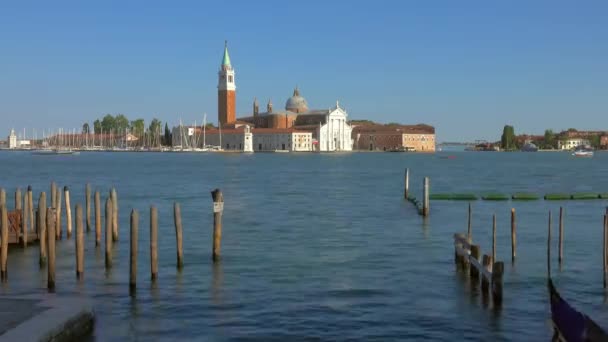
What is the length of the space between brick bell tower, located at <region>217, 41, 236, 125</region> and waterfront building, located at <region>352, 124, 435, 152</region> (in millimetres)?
32776

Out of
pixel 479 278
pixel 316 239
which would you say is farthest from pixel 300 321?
pixel 316 239

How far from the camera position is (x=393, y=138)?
175375 millimetres

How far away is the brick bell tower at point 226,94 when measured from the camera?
155 m

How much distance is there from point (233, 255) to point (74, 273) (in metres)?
3.70

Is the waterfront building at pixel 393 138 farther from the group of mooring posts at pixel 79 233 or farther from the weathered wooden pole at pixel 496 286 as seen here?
the weathered wooden pole at pixel 496 286

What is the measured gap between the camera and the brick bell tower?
508 ft

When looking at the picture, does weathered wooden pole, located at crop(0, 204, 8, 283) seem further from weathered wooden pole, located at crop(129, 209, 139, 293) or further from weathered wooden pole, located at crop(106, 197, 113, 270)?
weathered wooden pole, located at crop(129, 209, 139, 293)

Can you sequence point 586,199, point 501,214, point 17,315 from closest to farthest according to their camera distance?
1. point 17,315
2. point 501,214
3. point 586,199

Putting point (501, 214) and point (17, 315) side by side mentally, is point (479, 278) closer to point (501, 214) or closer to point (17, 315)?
point (17, 315)

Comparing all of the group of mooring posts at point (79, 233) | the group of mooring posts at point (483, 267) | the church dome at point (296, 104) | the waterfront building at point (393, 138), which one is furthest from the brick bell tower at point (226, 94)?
the group of mooring posts at point (483, 267)

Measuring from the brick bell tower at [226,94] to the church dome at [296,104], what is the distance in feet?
47.6

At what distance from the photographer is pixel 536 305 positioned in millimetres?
12258

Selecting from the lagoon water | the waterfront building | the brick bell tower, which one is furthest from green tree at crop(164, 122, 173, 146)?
the lagoon water

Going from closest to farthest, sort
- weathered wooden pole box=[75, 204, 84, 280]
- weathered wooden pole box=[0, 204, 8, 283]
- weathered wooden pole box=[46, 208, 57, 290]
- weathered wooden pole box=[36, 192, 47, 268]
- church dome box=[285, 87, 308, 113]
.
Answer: weathered wooden pole box=[46, 208, 57, 290] < weathered wooden pole box=[0, 204, 8, 283] < weathered wooden pole box=[75, 204, 84, 280] < weathered wooden pole box=[36, 192, 47, 268] < church dome box=[285, 87, 308, 113]
